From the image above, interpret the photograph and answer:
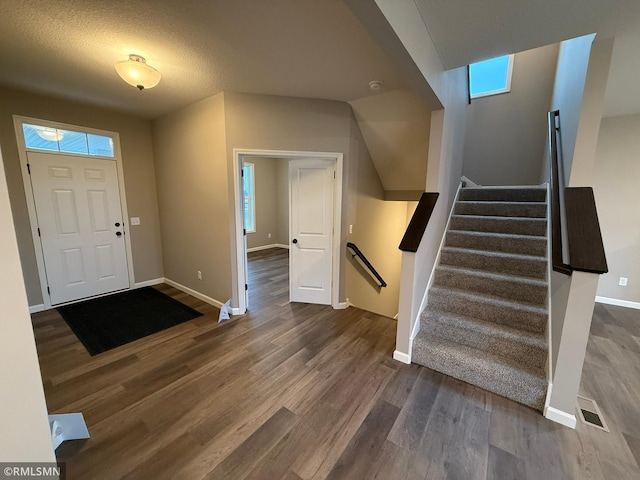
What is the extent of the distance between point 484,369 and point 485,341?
0.25 metres

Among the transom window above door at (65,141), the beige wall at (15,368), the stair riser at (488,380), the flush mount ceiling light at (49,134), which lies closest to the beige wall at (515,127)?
the stair riser at (488,380)

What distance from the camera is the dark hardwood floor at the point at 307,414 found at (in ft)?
4.74

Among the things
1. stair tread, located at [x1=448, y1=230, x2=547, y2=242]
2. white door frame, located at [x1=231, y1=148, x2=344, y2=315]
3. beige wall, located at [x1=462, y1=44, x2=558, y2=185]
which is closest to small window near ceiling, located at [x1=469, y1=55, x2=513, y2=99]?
beige wall, located at [x1=462, y1=44, x2=558, y2=185]

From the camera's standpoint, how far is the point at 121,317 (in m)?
3.13

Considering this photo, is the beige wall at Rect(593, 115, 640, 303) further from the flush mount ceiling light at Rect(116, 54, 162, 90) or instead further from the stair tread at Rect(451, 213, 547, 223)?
the flush mount ceiling light at Rect(116, 54, 162, 90)

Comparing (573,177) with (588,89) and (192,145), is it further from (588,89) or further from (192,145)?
(192,145)

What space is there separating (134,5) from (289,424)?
9.30 feet

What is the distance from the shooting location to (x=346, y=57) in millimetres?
2096

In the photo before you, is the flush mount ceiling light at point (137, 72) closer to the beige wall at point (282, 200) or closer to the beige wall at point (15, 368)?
the beige wall at point (15, 368)

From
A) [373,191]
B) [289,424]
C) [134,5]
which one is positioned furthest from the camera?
[373,191]

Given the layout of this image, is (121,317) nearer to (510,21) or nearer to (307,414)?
(307,414)

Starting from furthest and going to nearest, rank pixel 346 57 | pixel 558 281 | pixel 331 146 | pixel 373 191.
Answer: pixel 373 191, pixel 331 146, pixel 346 57, pixel 558 281

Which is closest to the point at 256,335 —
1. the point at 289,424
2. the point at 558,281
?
the point at 289,424

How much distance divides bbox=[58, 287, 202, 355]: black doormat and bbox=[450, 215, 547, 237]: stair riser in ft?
11.3
